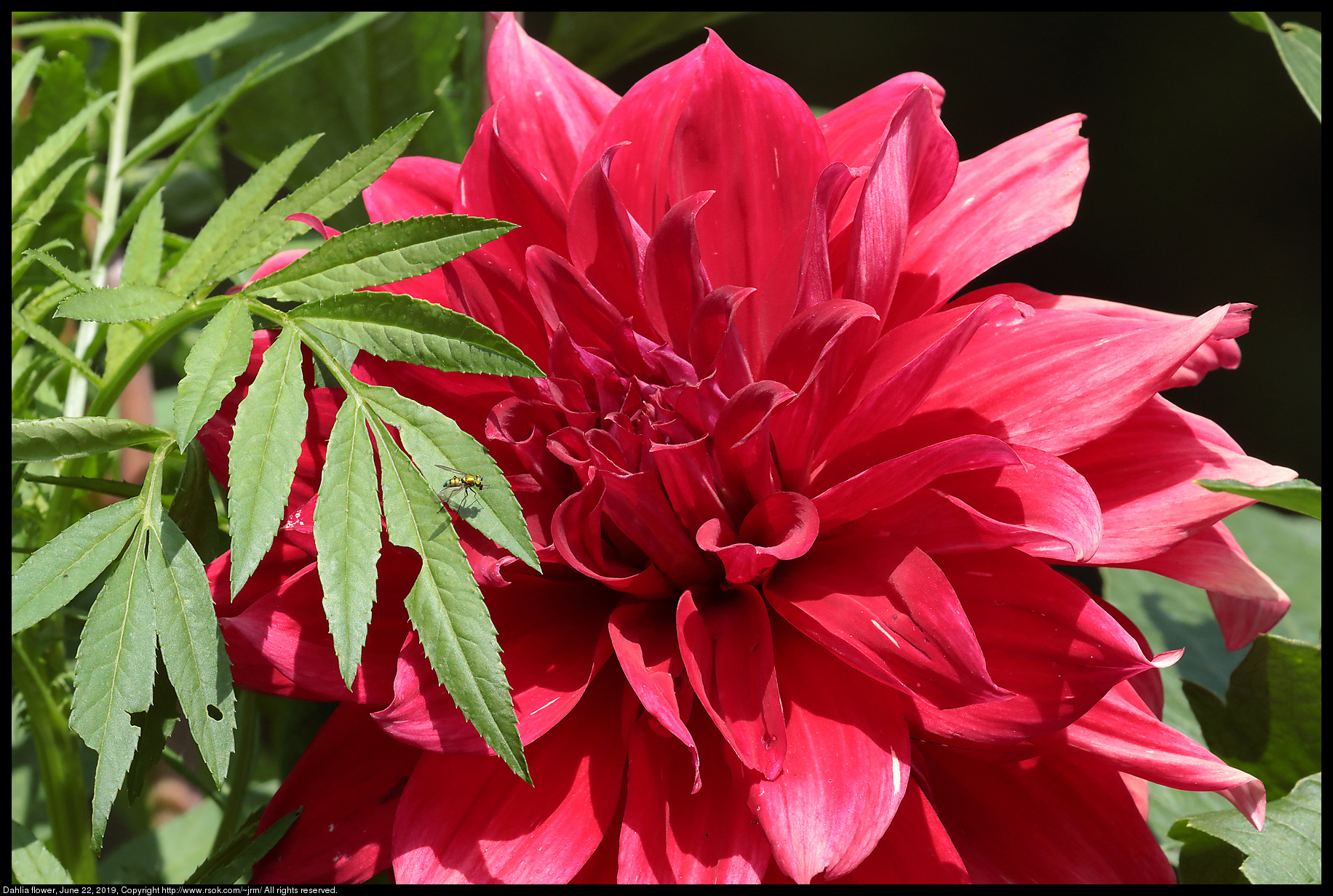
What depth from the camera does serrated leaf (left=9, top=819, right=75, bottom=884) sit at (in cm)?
43

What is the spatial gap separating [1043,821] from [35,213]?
586mm

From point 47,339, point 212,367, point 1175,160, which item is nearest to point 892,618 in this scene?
point 212,367

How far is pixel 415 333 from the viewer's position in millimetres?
373

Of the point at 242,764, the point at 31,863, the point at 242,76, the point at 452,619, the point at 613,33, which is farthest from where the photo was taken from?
the point at 613,33

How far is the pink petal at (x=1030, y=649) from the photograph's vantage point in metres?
0.35

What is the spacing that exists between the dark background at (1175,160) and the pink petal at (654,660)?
2.03ft

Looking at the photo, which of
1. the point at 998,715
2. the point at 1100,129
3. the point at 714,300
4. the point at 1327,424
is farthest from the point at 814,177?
the point at 1100,129

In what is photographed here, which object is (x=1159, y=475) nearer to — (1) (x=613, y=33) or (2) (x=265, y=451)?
(2) (x=265, y=451)

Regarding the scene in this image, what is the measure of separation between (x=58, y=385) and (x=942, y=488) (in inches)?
21.0

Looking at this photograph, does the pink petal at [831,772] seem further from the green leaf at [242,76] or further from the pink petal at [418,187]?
the green leaf at [242,76]

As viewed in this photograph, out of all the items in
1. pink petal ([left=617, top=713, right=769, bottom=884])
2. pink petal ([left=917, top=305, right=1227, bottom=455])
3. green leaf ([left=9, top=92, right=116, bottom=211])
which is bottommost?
pink petal ([left=617, top=713, right=769, bottom=884])

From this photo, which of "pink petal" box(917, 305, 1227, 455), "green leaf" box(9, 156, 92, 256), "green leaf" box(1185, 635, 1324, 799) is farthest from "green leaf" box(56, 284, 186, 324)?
"green leaf" box(1185, 635, 1324, 799)

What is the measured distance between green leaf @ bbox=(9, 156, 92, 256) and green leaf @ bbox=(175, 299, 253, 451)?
174 mm

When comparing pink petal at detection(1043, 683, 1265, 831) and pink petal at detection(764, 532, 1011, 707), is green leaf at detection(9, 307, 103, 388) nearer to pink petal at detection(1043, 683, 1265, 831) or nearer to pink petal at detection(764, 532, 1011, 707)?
pink petal at detection(764, 532, 1011, 707)
